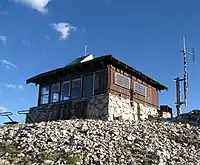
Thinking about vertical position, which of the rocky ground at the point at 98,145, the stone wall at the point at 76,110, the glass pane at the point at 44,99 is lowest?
the rocky ground at the point at 98,145

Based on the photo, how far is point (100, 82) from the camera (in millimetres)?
21391

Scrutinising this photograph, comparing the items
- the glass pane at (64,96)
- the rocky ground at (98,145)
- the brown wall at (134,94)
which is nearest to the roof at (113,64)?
the brown wall at (134,94)

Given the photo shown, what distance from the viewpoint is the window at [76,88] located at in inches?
882

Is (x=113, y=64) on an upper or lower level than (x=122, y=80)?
upper

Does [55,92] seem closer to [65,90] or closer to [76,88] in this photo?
[65,90]

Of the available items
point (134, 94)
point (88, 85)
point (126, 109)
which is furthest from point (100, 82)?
point (134, 94)

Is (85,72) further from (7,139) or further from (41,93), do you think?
(7,139)

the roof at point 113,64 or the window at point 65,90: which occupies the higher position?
the roof at point 113,64

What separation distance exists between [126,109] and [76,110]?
333 cm

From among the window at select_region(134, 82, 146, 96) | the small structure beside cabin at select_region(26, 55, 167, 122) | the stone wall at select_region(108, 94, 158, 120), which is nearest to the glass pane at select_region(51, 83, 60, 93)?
the small structure beside cabin at select_region(26, 55, 167, 122)

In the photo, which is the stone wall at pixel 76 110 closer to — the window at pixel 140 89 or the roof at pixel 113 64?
the roof at pixel 113 64

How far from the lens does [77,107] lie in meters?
21.7

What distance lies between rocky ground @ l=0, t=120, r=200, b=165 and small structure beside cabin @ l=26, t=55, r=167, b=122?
22.9 ft

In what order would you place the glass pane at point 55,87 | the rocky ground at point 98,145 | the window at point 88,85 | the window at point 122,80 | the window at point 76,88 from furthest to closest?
the glass pane at point 55,87 → the window at point 76,88 → the window at point 122,80 → the window at point 88,85 → the rocky ground at point 98,145
